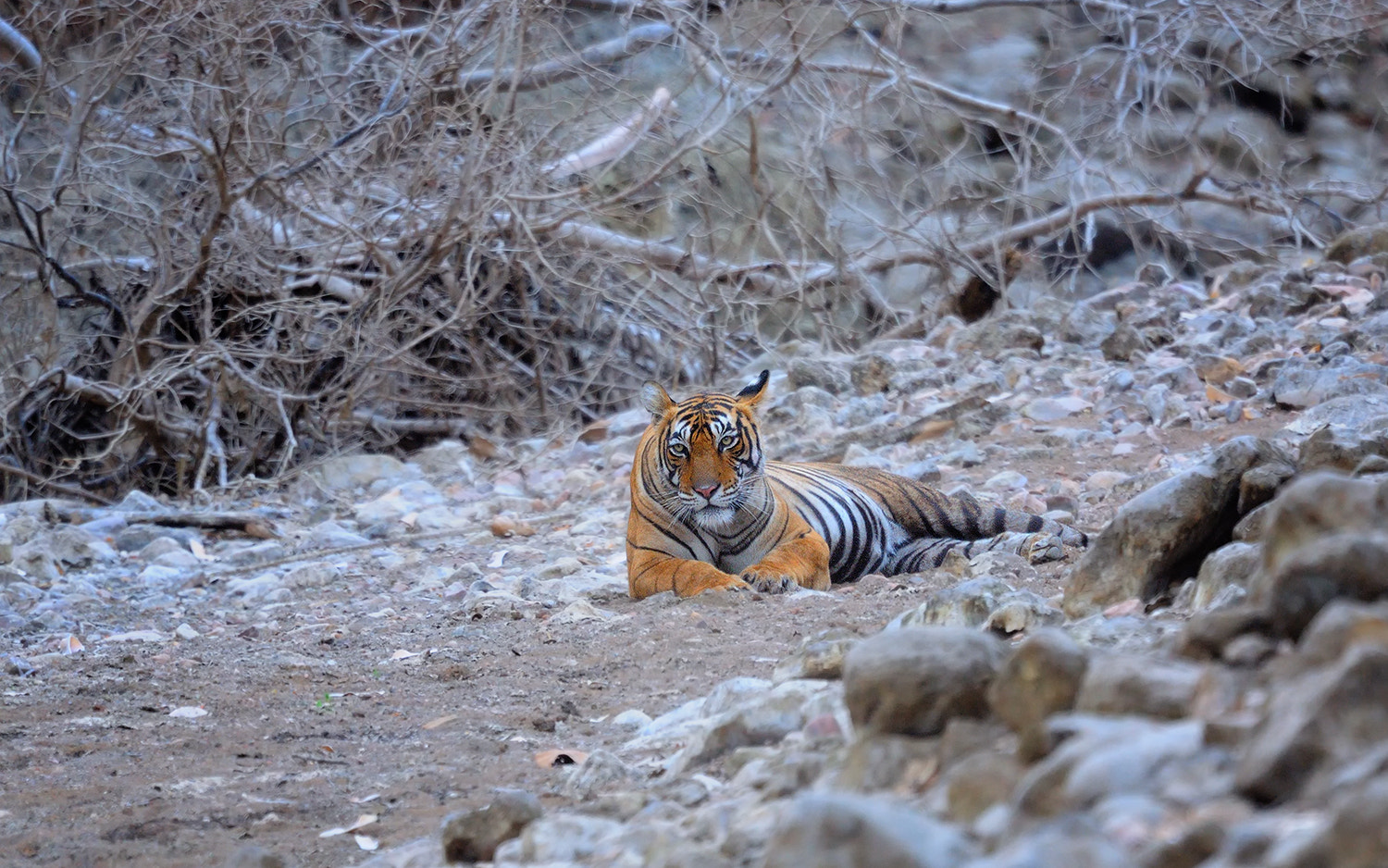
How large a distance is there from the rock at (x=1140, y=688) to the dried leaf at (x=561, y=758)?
5.14 ft

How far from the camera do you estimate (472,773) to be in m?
3.31

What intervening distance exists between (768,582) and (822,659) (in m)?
2.06

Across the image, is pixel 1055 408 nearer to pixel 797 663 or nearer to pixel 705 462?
pixel 705 462

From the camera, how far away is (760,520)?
566 cm

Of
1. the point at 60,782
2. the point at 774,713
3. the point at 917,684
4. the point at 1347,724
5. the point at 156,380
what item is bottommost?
the point at 156,380

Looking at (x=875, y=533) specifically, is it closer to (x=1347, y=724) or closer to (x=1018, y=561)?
(x=1018, y=561)

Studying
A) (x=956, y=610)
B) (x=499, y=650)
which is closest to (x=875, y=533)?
(x=499, y=650)

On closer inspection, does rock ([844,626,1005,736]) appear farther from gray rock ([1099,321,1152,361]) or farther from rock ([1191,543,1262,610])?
gray rock ([1099,321,1152,361])

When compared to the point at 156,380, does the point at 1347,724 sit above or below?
above

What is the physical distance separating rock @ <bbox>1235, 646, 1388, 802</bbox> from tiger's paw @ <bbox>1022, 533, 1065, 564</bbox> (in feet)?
11.7

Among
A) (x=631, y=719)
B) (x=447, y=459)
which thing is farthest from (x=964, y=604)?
(x=447, y=459)

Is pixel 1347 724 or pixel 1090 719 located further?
pixel 1090 719

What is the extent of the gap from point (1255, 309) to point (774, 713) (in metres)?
7.14

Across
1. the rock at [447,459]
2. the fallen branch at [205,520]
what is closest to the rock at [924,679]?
the fallen branch at [205,520]
